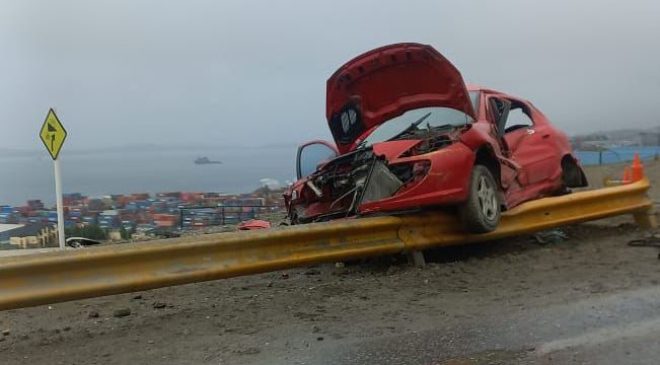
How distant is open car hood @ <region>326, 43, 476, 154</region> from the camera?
7.47 m

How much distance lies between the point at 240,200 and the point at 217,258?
1050 centimetres

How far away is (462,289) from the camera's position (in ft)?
19.8

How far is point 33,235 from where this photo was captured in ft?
40.0

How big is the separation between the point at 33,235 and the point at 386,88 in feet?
24.9

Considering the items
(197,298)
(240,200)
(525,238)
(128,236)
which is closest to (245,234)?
(197,298)

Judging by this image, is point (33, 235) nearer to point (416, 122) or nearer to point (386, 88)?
point (386, 88)

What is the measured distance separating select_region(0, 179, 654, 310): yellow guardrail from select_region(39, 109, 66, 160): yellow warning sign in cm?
841

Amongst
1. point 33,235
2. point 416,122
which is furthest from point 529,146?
point 33,235

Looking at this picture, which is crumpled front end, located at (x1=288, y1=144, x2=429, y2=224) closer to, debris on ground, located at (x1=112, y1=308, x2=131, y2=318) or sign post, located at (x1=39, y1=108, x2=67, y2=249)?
debris on ground, located at (x1=112, y1=308, x2=131, y2=318)

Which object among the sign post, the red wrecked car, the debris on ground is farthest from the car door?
the sign post

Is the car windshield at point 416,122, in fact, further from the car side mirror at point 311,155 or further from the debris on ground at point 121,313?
the debris on ground at point 121,313

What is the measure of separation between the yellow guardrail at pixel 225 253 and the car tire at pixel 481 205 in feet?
0.69

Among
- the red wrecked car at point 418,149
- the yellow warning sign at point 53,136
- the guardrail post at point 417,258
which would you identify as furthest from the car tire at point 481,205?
the yellow warning sign at point 53,136

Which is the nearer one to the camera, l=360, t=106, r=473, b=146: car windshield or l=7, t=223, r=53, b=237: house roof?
l=360, t=106, r=473, b=146: car windshield
